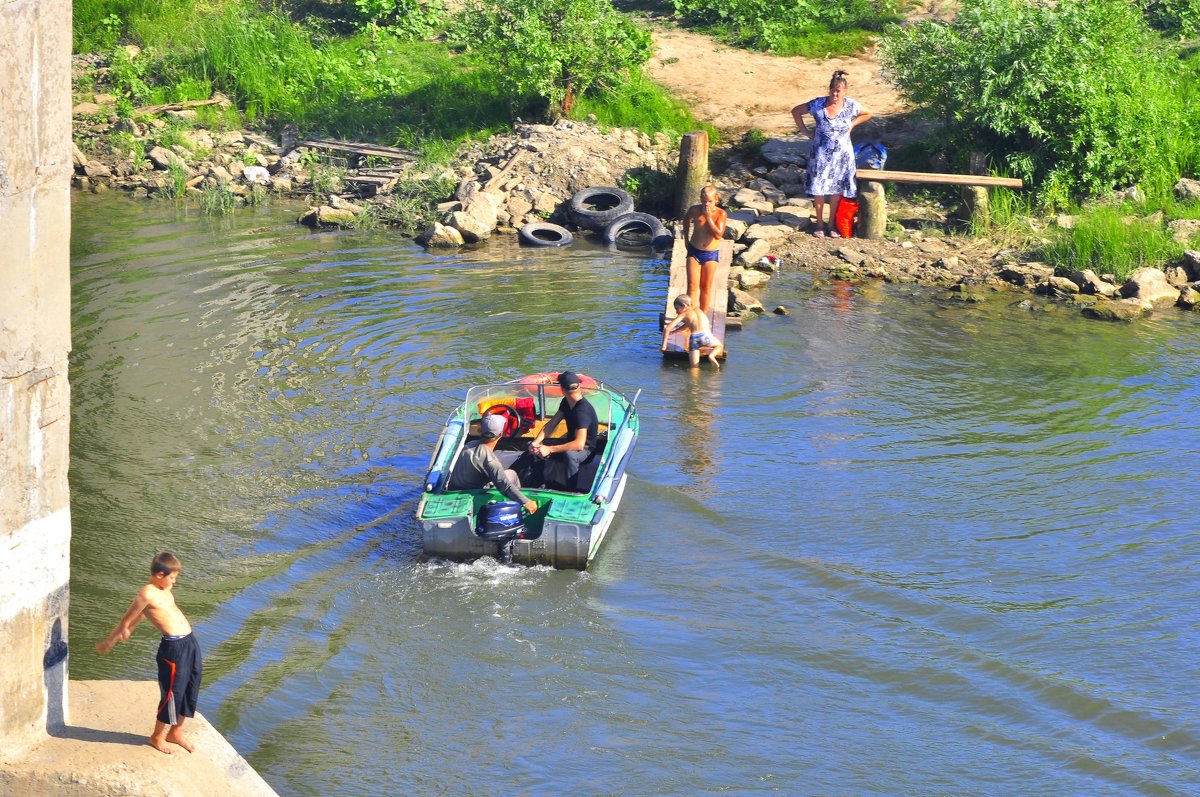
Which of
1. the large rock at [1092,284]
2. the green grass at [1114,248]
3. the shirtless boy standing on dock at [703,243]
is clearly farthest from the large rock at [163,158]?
the large rock at [1092,284]

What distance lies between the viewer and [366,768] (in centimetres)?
786

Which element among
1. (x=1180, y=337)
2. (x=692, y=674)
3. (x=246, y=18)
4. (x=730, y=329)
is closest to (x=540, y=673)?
(x=692, y=674)

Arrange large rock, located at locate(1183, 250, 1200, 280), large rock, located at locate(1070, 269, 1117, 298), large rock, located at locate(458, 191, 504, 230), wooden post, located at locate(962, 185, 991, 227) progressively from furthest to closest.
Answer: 1. large rock, located at locate(458, 191, 504, 230)
2. wooden post, located at locate(962, 185, 991, 227)
3. large rock, located at locate(1183, 250, 1200, 280)
4. large rock, located at locate(1070, 269, 1117, 298)

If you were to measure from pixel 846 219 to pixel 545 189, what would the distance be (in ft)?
17.2

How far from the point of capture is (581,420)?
10.8 metres

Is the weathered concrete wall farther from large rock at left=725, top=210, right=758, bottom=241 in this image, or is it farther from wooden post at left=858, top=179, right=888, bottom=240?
wooden post at left=858, top=179, right=888, bottom=240

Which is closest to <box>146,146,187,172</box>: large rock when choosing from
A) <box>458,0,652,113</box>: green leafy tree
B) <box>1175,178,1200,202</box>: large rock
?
<box>458,0,652,113</box>: green leafy tree

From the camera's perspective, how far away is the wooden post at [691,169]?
21016mm

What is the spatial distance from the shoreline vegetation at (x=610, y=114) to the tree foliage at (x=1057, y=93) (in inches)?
1.4

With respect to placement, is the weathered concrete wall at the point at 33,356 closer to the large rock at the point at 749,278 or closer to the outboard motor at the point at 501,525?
the outboard motor at the point at 501,525

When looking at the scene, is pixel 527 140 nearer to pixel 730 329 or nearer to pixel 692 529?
pixel 730 329

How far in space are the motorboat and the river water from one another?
8.8 inches

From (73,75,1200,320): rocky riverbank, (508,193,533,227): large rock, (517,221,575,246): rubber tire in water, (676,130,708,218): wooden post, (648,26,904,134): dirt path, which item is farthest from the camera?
(648,26,904,134): dirt path

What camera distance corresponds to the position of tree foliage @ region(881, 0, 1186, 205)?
19.8 metres
